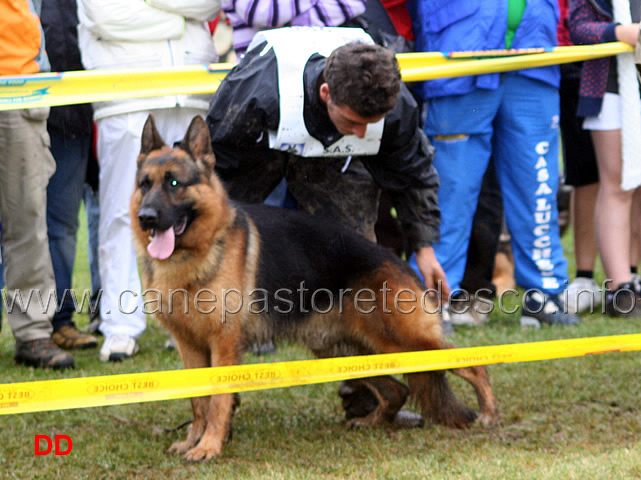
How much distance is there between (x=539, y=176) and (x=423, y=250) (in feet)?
5.72

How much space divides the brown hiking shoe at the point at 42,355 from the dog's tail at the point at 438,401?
6.64 feet

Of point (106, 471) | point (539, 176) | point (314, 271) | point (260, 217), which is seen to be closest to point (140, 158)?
point (260, 217)

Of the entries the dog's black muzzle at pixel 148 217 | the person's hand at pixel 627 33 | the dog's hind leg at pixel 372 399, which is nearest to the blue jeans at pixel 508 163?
the person's hand at pixel 627 33

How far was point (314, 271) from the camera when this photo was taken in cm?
361

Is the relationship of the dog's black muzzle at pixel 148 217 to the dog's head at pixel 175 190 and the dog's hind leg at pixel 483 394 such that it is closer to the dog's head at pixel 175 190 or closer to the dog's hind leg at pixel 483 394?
the dog's head at pixel 175 190

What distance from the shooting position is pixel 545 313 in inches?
214

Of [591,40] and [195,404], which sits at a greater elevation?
[591,40]

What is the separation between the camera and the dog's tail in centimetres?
367

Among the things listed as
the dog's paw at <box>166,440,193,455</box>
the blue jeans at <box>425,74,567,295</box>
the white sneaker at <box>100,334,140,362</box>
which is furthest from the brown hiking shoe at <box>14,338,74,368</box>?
the blue jeans at <box>425,74,567,295</box>

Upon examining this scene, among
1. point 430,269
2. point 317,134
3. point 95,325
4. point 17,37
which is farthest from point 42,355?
point 430,269

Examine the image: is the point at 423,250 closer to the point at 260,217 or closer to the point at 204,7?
the point at 260,217

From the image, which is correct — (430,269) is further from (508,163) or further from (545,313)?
(545,313)

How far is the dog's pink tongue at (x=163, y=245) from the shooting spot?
3.29 m

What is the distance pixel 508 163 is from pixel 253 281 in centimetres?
250
